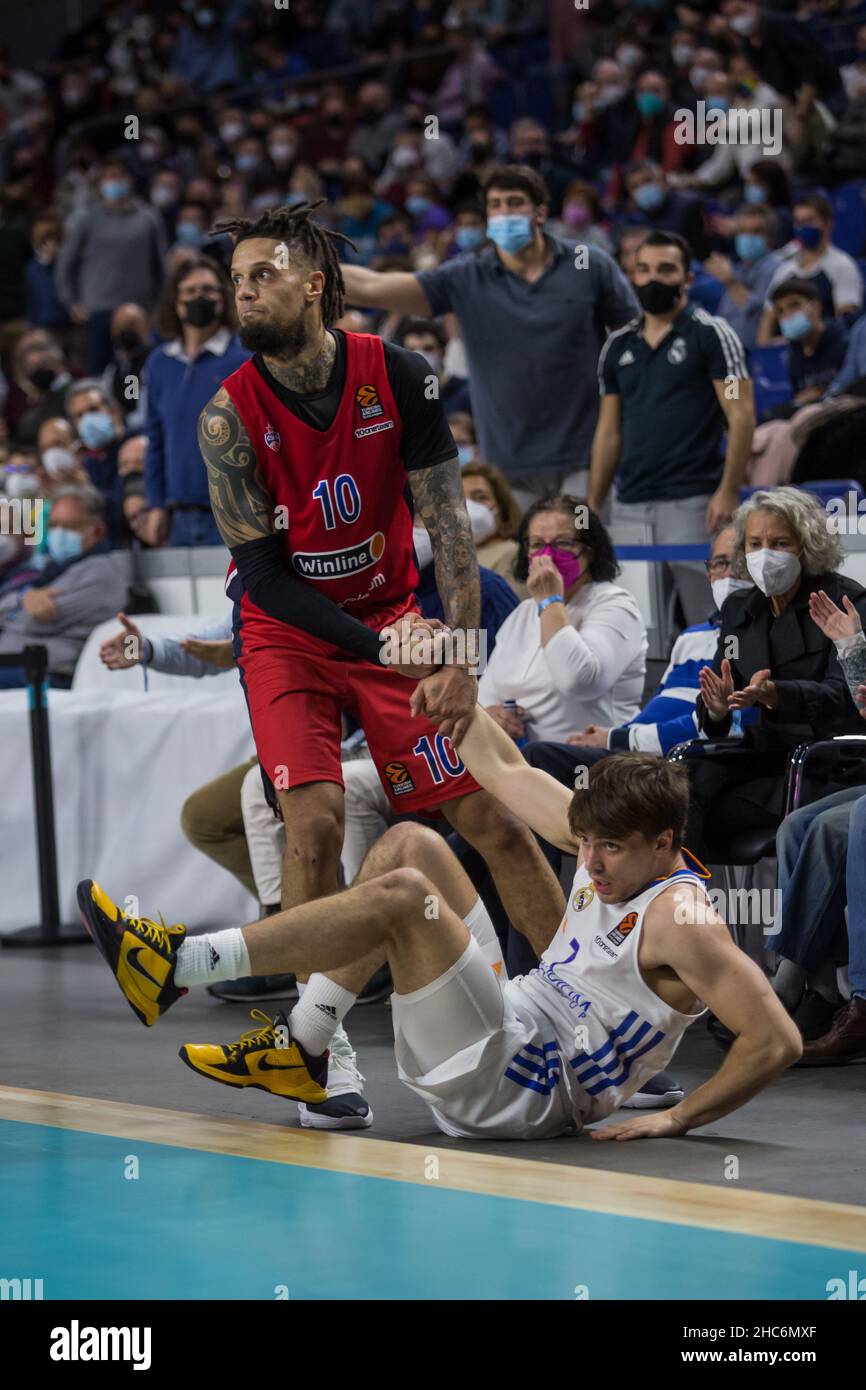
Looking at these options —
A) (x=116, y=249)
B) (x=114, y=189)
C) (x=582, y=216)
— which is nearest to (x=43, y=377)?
(x=116, y=249)

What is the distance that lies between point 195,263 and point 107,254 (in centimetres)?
486

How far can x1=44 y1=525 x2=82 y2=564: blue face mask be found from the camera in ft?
25.2

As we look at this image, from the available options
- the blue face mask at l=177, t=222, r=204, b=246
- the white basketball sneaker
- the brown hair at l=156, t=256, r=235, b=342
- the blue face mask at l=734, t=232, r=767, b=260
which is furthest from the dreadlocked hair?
the blue face mask at l=177, t=222, r=204, b=246

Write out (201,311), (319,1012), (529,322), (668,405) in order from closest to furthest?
(319,1012) → (668,405) → (529,322) → (201,311)

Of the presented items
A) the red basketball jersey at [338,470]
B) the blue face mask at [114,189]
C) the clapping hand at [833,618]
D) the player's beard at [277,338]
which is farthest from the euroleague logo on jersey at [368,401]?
the blue face mask at [114,189]

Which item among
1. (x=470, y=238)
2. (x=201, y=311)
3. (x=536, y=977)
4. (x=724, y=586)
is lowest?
(x=536, y=977)

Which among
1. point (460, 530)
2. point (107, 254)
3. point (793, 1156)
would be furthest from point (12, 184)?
point (793, 1156)

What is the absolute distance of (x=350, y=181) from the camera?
42.2 feet

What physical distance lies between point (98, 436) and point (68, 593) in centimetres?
217

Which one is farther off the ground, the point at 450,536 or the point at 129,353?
the point at 129,353

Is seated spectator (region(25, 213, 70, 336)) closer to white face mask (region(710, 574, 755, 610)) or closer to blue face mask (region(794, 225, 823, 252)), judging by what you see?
blue face mask (region(794, 225, 823, 252))

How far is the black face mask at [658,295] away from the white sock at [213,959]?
385 cm

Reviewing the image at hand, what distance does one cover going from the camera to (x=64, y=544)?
7.68m

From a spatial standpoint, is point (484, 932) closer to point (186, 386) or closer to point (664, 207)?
point (186, 386)
